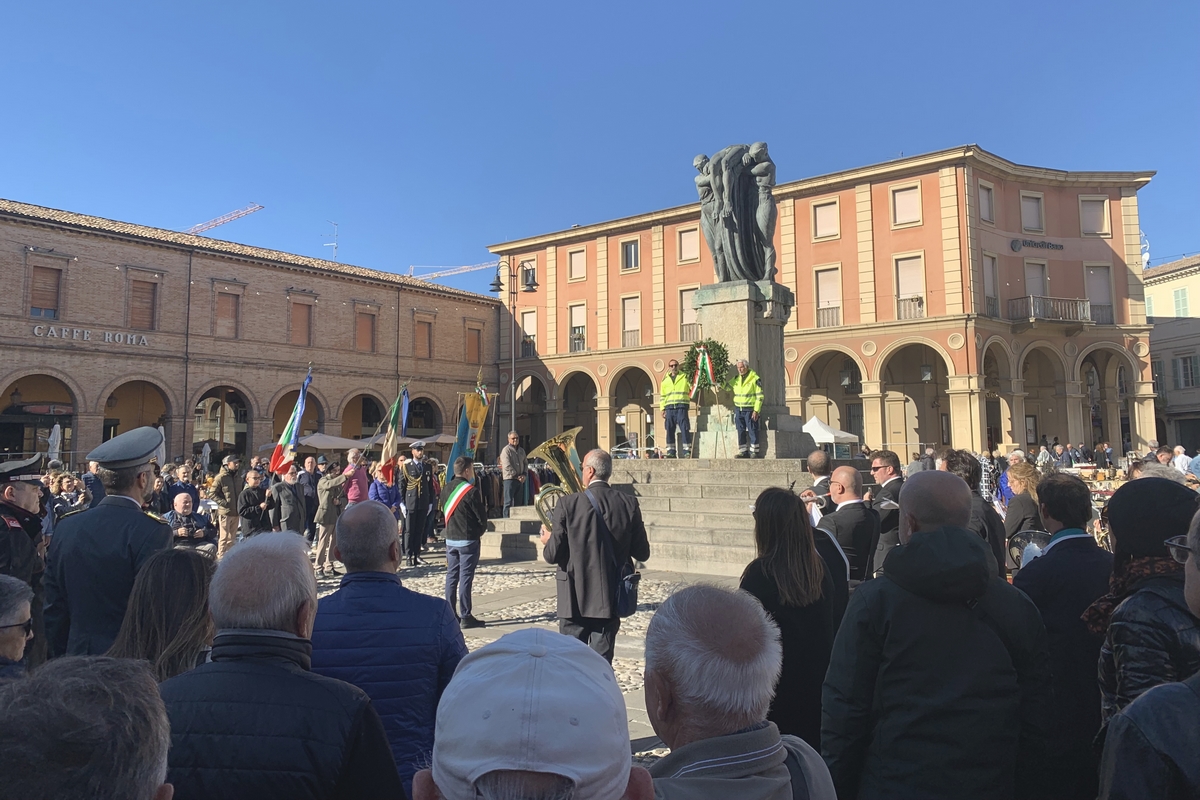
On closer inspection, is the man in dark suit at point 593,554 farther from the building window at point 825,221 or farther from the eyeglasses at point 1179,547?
the building window at point 825,221

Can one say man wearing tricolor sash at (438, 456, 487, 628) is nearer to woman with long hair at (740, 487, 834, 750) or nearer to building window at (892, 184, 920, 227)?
woman with long hair at (740, 487, 834, 750)

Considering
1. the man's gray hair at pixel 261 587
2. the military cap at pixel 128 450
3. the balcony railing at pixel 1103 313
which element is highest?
the balcony railing at pixel 1103 313

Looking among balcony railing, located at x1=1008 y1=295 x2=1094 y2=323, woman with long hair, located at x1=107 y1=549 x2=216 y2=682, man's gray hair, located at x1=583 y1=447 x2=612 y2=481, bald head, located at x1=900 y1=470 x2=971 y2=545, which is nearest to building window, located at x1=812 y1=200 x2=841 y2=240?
balcony railing, located at x1=1008 y1=295 x2=1094 y2=323

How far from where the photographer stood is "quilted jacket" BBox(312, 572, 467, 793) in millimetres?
2391

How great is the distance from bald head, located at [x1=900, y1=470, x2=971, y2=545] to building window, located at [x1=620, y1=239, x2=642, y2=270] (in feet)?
113

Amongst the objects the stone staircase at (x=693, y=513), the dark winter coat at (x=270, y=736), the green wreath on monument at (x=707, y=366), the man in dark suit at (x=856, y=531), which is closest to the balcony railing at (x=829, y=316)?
the green wreath on monument at (x=707, y=366)

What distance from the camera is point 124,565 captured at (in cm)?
320

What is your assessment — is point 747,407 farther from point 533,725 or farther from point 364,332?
point 364,332

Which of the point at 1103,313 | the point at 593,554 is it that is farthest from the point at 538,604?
→ the point at 1103,313

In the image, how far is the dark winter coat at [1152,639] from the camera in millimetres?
1984

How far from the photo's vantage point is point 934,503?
9.12ft

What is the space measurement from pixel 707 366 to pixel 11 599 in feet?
37.3

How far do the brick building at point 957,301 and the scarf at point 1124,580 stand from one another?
92.7 ft

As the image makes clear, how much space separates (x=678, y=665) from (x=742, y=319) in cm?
1225
